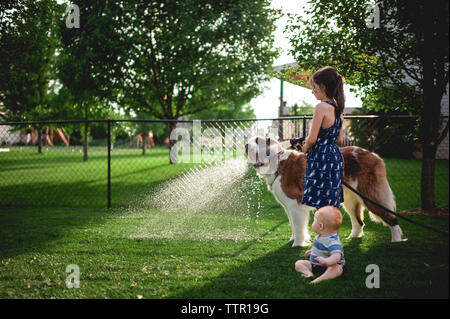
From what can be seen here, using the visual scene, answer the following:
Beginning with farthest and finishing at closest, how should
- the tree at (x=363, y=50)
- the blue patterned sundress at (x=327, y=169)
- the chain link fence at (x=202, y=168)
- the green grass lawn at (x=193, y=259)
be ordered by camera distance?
the chain link fence at (x=202, y=168)
the tree at (x=363, y=50)
the blue patterned sundress at (x=327, y=169)
the green grass lawn at (x=193, y=259)

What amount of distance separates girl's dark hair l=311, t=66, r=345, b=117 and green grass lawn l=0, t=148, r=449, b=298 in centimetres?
148

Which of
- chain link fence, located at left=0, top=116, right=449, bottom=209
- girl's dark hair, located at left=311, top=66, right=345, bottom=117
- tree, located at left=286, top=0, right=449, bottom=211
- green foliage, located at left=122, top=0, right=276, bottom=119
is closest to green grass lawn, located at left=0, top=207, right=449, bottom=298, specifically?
girl's dark hair, located at left=311, top=66, right=345, bottom=117

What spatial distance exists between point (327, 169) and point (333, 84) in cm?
83

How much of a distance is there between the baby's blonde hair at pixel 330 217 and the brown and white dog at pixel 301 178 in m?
1.17

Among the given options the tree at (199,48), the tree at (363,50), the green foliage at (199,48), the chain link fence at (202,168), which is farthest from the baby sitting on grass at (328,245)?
the green foliage at (199,48)

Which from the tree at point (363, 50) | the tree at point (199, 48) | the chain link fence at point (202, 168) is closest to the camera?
the tree at point (363, 50)

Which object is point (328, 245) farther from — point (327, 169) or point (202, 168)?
point (202, 168)

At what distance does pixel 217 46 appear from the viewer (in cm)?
1420

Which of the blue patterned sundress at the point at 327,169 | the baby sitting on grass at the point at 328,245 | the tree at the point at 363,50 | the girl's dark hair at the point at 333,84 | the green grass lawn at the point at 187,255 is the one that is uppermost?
the tree at the point at 363,50

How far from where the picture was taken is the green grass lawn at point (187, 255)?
9.91ft

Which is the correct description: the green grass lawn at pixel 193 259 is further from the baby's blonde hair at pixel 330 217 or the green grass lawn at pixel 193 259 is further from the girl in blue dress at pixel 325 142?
the girl in blue dress at pixel 325 142

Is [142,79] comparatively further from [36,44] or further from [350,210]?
[350,210]

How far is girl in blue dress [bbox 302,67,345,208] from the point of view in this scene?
3.19 metres
